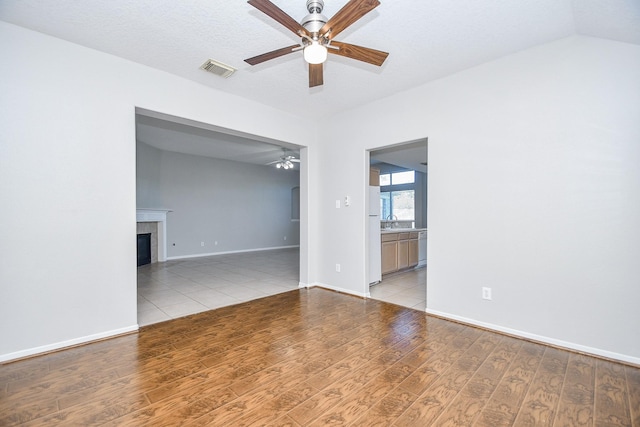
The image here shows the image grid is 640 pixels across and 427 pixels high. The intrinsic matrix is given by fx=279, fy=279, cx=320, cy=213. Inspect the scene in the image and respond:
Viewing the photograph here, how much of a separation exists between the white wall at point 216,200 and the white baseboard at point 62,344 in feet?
14.5

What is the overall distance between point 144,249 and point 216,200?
7.34 feet

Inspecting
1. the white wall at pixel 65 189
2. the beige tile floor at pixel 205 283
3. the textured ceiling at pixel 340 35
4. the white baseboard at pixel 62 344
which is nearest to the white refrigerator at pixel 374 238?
the beige tile floor at pixel 205 283

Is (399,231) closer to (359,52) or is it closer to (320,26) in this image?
(359,52)

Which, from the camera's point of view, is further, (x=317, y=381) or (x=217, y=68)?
(x=217, y=68)

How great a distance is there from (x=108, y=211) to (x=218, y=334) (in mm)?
Answer: 1569

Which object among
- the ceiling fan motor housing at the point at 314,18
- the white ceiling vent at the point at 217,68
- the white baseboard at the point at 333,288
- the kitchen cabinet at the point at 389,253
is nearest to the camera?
the ceiling fan motor housing at the point at 314,18

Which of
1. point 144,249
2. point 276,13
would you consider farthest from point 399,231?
point 144,249

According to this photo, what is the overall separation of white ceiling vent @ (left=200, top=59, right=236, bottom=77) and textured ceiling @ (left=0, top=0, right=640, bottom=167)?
0.07m

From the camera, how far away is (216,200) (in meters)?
8.02

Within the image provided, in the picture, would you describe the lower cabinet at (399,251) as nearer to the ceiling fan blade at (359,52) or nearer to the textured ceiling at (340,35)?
the textured ceiling at (340,35)

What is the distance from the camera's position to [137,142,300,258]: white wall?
7.00 metres

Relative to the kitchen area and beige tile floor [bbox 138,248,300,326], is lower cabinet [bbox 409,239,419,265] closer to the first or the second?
the kitchen area

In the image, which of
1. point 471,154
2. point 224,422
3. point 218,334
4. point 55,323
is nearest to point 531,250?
point 471,154

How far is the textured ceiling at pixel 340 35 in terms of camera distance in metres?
2.00
